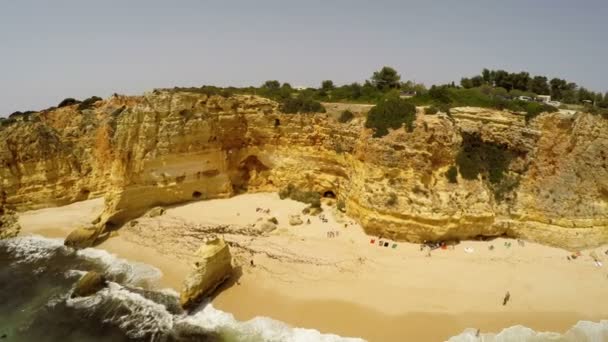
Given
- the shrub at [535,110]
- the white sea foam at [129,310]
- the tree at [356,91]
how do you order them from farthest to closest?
the tree at [356,91] → the shrub at [535,110] → the white sea foam at [129,310]

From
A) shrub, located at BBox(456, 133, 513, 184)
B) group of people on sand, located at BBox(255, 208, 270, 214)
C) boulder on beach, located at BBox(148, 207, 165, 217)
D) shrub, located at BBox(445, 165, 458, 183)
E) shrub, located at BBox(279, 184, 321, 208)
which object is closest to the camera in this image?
shrub, located at BBox(445, 165, 458, 183)

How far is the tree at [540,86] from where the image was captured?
3847 centimetres

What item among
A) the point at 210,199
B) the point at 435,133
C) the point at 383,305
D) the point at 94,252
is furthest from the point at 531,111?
the point at 94,252

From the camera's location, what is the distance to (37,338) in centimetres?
1542

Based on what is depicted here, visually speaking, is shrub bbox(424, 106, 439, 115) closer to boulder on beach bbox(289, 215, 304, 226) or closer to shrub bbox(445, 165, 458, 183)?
shrub bbox(445, 165, 458, 183)

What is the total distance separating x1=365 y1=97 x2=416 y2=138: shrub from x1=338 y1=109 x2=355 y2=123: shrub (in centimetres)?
221

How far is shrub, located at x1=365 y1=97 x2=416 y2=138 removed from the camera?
2338 centimetres

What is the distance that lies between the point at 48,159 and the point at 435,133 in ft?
95.9

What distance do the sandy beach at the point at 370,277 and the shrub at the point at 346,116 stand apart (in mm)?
7187

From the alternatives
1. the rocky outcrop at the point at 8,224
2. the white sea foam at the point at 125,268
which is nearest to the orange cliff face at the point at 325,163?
the rocky outcrop at the point at 8,224

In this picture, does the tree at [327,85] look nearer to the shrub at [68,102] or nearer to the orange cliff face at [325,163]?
the orange cliff face at [325,163]

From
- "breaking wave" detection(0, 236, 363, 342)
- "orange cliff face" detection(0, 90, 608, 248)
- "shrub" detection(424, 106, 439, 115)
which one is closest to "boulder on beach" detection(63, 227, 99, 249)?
"breaking wave" detection(0, 236, 363, 342)

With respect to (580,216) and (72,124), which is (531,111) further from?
(72,124)

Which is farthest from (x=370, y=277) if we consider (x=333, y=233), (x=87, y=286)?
(x=87, y=286)
